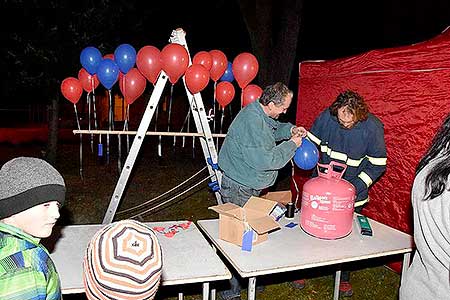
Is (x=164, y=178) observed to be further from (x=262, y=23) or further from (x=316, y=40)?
(x=316, y=40)

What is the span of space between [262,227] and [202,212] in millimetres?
3360

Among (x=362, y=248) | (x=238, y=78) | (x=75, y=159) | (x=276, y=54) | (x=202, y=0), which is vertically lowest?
(x=75, y=159)

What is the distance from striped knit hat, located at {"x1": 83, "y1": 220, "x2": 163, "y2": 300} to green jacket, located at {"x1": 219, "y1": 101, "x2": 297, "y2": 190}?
1666 millimetres

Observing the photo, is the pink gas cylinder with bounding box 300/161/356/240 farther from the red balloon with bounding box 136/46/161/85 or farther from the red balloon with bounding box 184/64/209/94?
the red balloon with bounding box 136/46/161/85

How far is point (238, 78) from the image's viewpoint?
13.1ft

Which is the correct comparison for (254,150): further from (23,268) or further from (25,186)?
(23,268)

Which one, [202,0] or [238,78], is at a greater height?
[202,0]

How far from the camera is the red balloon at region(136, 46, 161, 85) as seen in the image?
3555 millimetres

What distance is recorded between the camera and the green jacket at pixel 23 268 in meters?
1.23

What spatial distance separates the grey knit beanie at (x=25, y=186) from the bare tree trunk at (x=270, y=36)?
23.5ft

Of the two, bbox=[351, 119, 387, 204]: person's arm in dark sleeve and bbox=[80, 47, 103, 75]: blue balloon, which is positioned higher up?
bbox=[80, 47, 103, 75]: blue balloon

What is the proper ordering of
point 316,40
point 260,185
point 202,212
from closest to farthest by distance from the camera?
1. point 260,185
2. point 202,212
3. point 316,40

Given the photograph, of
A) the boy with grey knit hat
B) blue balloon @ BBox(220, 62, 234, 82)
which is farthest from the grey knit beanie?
blue balloon @ BBox(220, 62, 234, 82)

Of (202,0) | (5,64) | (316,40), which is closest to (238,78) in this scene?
(5,64)
